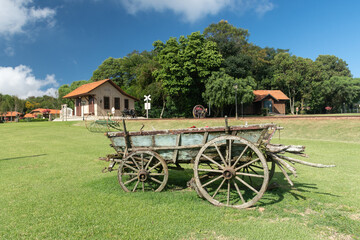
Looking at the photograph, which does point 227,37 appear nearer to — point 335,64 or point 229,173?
point 229,173

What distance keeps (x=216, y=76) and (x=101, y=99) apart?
18.9m

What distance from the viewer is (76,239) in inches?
125

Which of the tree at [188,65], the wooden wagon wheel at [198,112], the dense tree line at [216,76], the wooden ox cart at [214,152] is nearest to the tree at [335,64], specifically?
the dense tree line at [216,76]

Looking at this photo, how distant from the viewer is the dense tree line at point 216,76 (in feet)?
107

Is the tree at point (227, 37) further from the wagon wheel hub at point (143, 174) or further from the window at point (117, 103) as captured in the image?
the wagon wheel hub at point (143, 174)

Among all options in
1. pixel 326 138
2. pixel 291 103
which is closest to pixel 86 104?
pixel 326 138

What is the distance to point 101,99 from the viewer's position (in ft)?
124

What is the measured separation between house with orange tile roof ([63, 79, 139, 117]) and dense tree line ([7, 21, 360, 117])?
155 inches

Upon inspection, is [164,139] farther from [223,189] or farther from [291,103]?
[291,103]

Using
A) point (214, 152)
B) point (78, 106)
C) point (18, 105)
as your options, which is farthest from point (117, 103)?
point (18, 105)

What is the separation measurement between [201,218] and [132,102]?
130 feet

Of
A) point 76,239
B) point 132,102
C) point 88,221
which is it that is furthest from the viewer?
point 132,102

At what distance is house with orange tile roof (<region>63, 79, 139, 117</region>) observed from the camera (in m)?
37.1

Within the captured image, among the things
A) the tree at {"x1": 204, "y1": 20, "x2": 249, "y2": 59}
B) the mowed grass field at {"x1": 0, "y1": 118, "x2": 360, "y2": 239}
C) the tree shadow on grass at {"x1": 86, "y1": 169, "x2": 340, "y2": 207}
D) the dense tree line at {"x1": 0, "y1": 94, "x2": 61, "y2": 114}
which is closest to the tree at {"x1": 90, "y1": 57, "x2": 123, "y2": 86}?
the dense tree line at {"x1": 0, "y1": 94, "x2": 61, "y2": 114}
